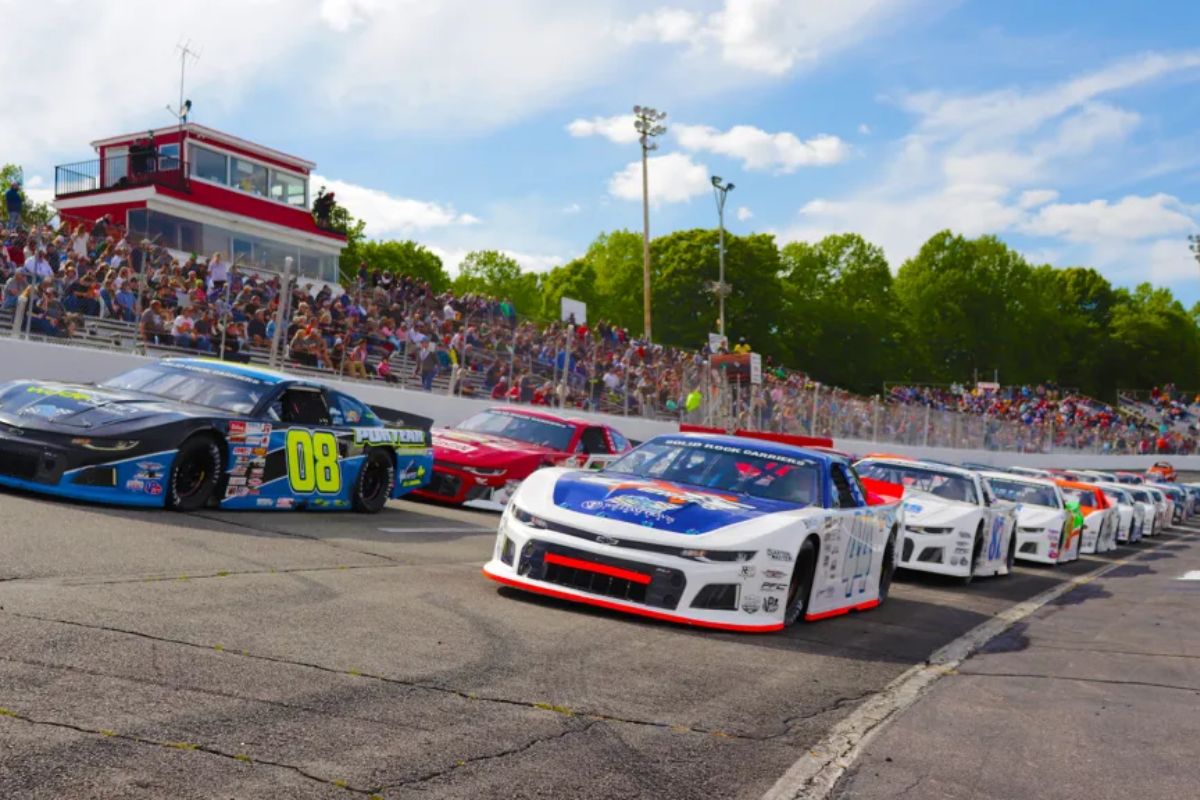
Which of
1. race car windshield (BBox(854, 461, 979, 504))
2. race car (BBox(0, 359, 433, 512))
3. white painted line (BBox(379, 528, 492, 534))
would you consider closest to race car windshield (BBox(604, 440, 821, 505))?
white painted line (BBox(379, 528, 492, 534))

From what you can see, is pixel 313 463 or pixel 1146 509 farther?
pixel 1146 509

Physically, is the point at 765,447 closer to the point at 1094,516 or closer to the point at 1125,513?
the point at 1094,516

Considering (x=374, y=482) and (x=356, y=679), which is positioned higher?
(x=374, y=482)

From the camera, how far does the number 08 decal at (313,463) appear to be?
1173 cm

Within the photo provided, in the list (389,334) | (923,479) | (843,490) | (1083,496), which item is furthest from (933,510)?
(389,334)

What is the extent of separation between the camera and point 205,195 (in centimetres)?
3578

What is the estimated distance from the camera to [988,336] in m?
98.9

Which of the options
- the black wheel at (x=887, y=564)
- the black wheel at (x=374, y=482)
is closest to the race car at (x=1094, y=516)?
the black wheel at (x=887, y=564)

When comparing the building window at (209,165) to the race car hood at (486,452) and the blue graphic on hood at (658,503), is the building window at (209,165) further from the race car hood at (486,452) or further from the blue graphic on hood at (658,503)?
the blue graphic on hood at (658,503)

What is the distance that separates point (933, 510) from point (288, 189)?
2998cm

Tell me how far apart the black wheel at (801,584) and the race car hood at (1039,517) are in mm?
9775

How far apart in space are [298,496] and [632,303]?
77.7 meters

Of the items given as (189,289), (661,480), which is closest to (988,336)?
(189,289)

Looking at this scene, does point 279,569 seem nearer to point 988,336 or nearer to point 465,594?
point 465,594
